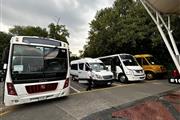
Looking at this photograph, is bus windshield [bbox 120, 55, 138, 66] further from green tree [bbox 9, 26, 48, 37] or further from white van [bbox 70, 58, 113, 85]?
green tree [bbox 9, 26, 48, 37]

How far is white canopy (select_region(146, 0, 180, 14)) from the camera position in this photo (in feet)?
35.6

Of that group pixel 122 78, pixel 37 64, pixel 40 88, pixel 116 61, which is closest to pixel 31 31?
pixel 116 61

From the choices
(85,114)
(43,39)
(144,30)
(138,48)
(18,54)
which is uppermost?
(144,30)

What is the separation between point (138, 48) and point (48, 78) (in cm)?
1752

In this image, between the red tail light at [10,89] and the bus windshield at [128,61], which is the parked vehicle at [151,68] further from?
the red tail light at [10,89]

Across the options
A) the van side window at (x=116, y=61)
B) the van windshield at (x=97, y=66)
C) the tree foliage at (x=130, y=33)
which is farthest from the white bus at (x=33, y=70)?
the tree foliage at (x=130, y=33)

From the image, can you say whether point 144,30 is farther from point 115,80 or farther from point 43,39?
point 43,39

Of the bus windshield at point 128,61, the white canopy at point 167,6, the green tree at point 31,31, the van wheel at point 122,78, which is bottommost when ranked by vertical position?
the van wheel at point 122,78

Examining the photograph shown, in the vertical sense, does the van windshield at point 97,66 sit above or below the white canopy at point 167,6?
below

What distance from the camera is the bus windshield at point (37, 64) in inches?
263

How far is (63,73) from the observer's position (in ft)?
25.7

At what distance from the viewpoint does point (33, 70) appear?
7012 millimetres

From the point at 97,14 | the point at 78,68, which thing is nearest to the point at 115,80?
the point at 78,68

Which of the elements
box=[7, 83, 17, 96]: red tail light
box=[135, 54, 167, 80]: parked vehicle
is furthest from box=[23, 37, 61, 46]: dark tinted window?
box=[135, 54, 167, 80]: parked vehicle
